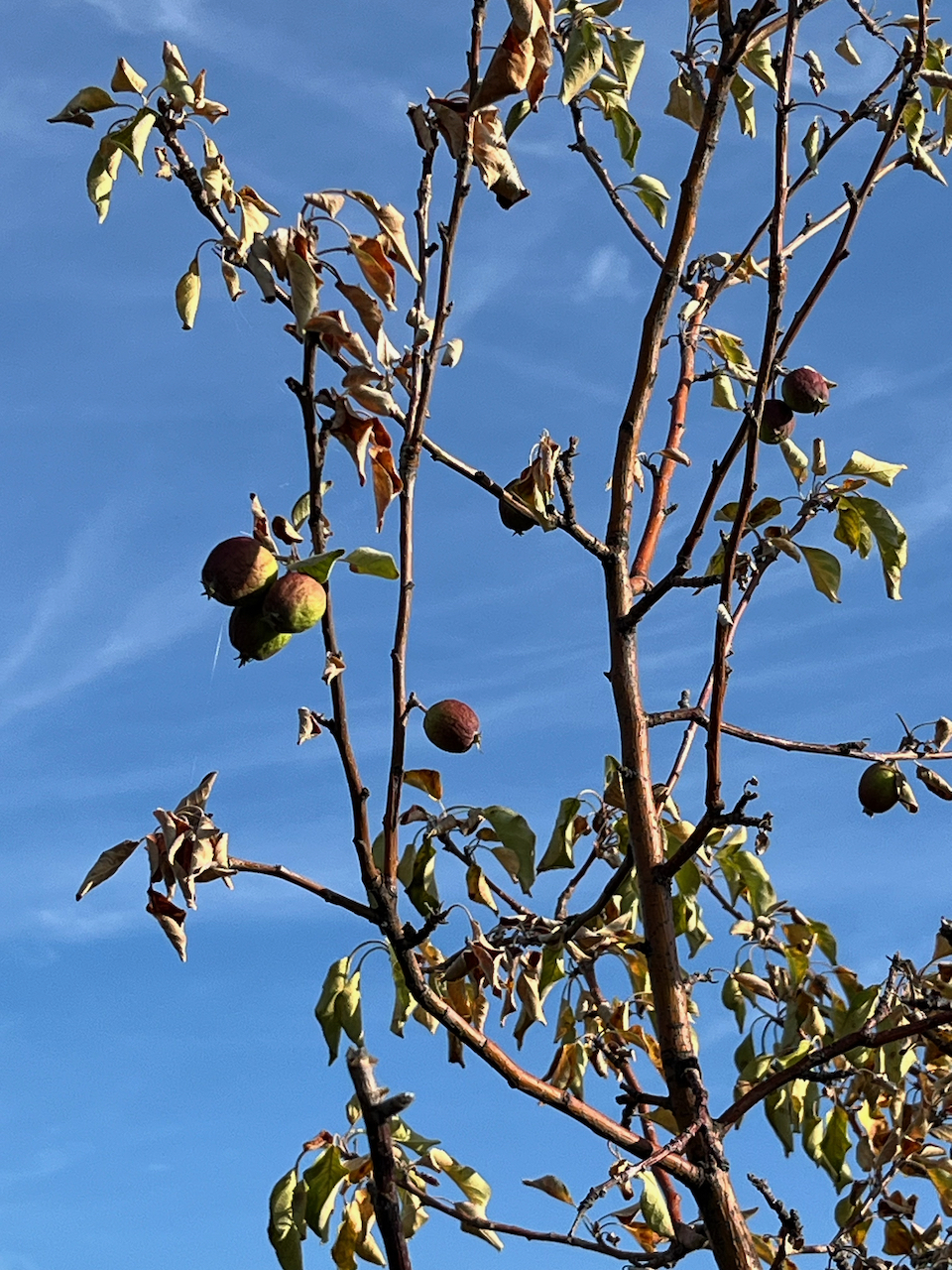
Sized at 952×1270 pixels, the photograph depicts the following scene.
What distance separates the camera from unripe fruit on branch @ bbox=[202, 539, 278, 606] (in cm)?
234

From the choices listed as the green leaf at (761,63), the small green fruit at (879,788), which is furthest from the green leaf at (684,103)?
the small green fruit at (879,788)

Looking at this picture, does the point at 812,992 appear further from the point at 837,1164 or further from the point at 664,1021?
the point at 664,1021

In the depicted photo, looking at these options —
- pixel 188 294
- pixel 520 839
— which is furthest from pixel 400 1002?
pixel 188 294

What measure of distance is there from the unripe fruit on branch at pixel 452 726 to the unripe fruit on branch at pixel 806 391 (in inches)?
48.6

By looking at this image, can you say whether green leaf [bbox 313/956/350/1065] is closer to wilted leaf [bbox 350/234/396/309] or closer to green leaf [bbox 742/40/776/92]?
wilted leaf [bbox 350/234/396/309]

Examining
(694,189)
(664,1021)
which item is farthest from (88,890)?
(694,189)

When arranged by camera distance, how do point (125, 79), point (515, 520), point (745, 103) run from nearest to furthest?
point (125, 79) < point (515, 520) < point (745, 103)

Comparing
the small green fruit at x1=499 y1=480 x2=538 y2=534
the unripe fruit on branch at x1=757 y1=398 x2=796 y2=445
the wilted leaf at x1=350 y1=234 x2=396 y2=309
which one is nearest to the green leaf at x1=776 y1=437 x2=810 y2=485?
the unripe fruit on branch at x1=757 y1=398 x2=796 y2=445

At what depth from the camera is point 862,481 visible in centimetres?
319

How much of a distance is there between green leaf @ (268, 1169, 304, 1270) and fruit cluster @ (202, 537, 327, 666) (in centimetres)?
125

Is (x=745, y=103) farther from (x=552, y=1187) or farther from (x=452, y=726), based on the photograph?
(x=552, y=1187)

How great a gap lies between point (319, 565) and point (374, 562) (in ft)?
0.42

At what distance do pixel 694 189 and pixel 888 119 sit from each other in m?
0.58

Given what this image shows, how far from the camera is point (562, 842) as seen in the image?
301 centimetres
